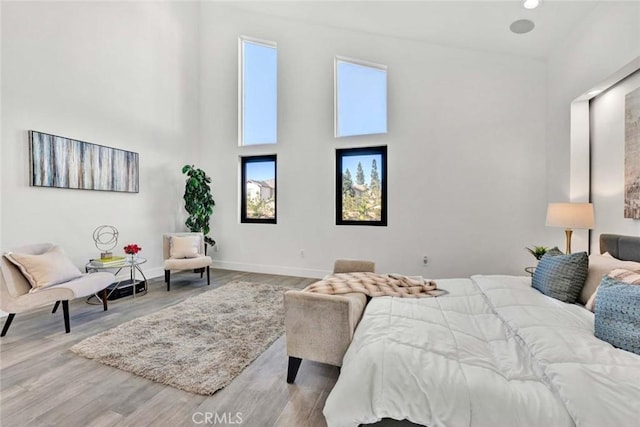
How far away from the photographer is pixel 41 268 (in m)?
2.63

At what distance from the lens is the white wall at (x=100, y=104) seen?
3.09 meters

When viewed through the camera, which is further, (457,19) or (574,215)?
(457,19)

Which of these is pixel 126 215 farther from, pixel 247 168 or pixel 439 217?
pixel 439 217

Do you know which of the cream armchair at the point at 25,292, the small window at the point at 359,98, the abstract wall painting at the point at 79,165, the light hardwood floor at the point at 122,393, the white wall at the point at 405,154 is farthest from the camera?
the small window at the point at 359,98

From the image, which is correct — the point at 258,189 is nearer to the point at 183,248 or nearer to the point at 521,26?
the point at 183,248

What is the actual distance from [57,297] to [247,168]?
11.1 ft

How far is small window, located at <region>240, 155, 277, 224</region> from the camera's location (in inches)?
203

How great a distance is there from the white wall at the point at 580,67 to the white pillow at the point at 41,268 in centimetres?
521

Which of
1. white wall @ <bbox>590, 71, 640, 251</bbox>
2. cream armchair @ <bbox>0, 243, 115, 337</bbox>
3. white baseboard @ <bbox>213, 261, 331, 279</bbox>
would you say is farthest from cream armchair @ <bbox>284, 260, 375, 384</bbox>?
white baseboard @ <bbox>213, 261, 331, 279</bbox>

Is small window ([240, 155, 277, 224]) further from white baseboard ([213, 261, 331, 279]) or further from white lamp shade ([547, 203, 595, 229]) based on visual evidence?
white lamp shade ([547, 203, 595, 229])

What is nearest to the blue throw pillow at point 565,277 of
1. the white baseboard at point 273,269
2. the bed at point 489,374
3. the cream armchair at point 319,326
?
the bed at point 489,374

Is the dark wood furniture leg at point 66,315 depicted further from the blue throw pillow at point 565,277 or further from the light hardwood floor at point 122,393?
the blue throw pillow at point 565,277

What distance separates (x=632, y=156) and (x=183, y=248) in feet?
16.9

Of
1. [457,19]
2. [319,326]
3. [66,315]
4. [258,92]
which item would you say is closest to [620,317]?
[319,326]
